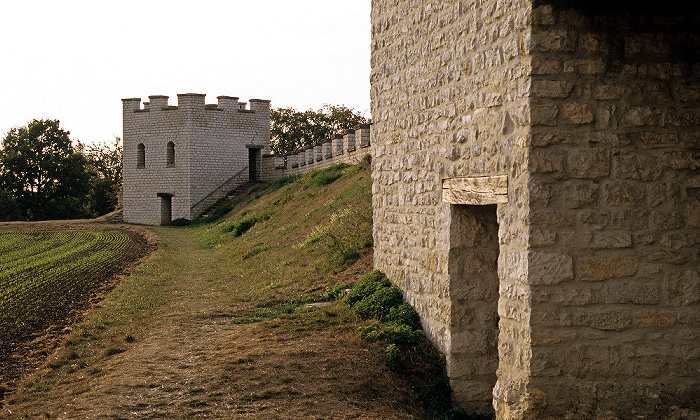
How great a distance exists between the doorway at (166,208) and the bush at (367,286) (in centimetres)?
3063

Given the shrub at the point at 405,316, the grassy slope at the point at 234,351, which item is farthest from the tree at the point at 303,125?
the shrub at the point at 405,316

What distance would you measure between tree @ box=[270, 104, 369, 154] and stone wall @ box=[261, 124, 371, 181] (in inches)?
595

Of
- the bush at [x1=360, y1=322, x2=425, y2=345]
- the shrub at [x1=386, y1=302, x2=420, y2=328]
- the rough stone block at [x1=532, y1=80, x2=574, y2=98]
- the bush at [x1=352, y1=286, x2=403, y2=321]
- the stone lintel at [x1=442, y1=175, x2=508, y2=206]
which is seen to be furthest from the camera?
the bush at [x1=352, y1=286, x2=403, y2=321]

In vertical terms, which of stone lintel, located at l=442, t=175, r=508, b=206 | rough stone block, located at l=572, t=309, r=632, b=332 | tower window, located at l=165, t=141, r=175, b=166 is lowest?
rough stone block, located at l=572, t=309, r=632, b=332

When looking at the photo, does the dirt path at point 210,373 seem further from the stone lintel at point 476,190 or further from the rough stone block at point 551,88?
the rough stone block at point 551,88

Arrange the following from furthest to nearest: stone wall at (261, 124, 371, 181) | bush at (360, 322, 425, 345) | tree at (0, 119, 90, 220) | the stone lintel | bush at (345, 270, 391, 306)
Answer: tree at (0, 119, 90, 220) → stone wall at (261, 124, 371, 181) → bush at (345, 270, 391, 306) → bush at (360, 322, 425, 345) → the stone lintel

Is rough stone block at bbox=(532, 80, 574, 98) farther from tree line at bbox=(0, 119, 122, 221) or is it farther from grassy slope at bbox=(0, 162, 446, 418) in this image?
tree line at bbox=(0, 119, 122, 221)

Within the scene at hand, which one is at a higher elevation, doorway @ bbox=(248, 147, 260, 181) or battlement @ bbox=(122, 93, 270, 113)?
battlement @ bbox=(122, 93, 270, 113)

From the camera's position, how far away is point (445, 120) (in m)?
6.98

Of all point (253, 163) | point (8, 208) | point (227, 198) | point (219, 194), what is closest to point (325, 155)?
point (227, 198)

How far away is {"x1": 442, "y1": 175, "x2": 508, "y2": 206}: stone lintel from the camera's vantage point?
5.68m

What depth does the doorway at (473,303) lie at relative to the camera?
6.87 metres

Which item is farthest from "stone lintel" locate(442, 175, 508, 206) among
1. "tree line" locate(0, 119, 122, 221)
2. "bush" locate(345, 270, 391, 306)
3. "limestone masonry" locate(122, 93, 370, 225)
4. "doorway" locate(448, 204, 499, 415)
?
"tree line" locate(0, 119, 122, 221)

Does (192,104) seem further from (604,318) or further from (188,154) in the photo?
(604,318)
